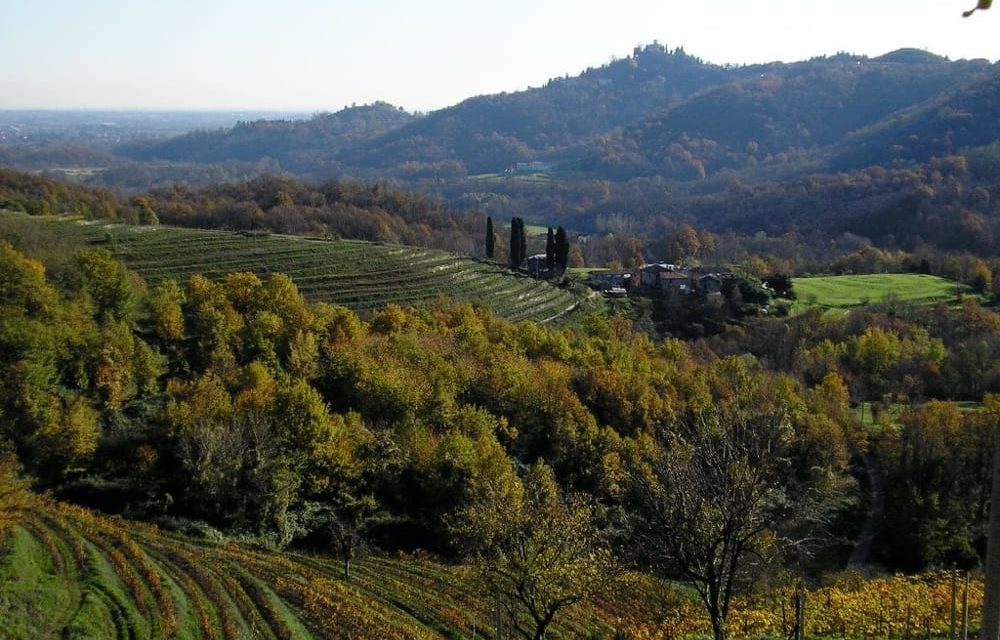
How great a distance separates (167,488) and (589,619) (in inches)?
676

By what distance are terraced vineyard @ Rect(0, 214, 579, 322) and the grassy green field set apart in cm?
2851

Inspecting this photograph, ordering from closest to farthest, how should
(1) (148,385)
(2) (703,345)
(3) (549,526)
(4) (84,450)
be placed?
1. (3) (549,526)
2. (4) (84,450)
3. (1) (148,385)
4. (2) (703,345)

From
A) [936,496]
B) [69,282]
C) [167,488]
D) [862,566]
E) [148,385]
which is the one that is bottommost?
[862,566]

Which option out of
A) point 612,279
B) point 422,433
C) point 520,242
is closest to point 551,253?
point 520,242

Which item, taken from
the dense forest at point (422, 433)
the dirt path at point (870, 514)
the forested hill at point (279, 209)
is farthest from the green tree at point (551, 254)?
the dirt path at point (870, 514)

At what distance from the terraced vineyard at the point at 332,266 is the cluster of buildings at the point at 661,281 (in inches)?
438

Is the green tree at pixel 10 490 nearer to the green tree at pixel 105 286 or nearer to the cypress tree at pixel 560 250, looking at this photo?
the green tree at pixel 105 286

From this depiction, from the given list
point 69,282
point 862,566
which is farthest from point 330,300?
point 862,566

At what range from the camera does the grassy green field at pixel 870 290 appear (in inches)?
3238

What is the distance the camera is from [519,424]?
39.7 m

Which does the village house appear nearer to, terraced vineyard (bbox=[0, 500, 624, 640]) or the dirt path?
the dirt path

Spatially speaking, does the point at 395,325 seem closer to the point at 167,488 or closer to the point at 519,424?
the point at 519,424

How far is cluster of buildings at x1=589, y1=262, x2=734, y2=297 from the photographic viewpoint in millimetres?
87500

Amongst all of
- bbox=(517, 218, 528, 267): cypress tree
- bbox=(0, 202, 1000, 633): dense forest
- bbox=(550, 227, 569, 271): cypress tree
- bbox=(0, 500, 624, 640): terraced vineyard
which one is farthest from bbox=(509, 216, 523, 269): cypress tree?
bbox=(0, 500, 624, 640): terraced vineyard
